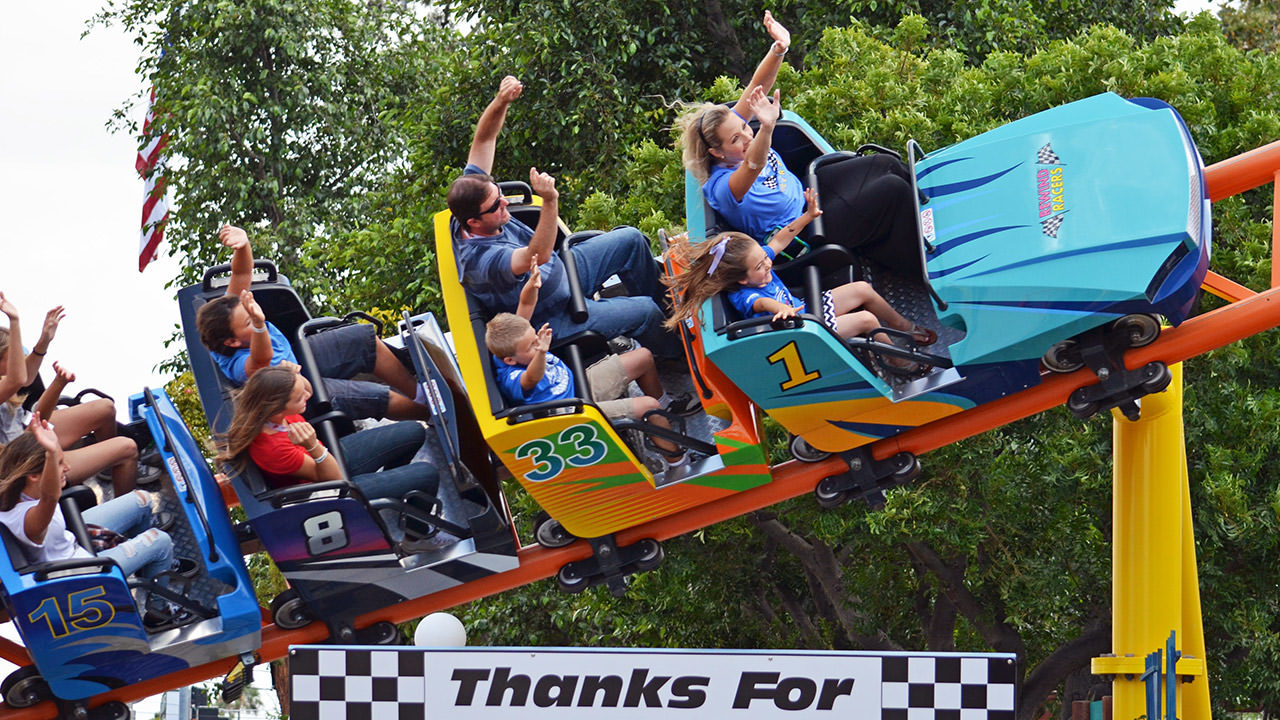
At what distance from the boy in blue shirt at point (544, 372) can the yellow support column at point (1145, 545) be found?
5.10 ft

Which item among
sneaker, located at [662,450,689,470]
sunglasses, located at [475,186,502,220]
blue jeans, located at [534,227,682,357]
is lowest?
sneaker, located at [662,450,689,470]

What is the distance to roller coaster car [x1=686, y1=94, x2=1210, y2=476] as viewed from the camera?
14.6ft

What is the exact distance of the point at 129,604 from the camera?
5027 millimetres

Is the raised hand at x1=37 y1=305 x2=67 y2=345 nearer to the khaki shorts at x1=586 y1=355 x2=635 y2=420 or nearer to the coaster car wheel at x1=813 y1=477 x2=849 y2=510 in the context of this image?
the khaki shorts at x1=586 y1=355 x2=635 y2=420

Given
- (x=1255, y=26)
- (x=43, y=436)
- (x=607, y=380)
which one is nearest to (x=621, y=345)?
(x=607, y=380)

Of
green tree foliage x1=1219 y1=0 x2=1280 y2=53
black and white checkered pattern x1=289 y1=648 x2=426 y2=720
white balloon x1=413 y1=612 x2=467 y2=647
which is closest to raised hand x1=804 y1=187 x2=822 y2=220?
white balloon x1=413 y1=612 x2=467 y2=647

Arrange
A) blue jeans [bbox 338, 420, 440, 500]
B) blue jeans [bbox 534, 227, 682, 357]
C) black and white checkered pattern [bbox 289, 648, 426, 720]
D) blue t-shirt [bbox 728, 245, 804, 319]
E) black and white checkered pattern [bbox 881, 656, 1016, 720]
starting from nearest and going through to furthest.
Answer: black and white checkered pattern [bbox 881, 656, 1016, 720] → black and white checkered pattern [bbox 289, 648, 426, 720] → blue t-shirt [bbox 728, 245, 804, 319] → blue jeans [bbox 338, 420, 440, 500] → blue jeans [bbox 534, 227, 682, 357]

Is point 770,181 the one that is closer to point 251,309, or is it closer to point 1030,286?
point 1030,286

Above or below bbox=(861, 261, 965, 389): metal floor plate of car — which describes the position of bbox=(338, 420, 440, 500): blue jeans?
below

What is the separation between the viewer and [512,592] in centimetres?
1101

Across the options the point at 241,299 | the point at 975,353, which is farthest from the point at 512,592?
the point at 975,353

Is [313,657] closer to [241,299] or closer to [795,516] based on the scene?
[241,299]

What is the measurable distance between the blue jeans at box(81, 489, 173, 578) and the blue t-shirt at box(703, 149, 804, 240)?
2.38m

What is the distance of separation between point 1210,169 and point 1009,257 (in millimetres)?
846
